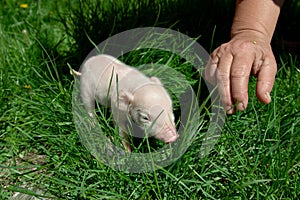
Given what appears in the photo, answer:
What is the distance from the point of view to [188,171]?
166 centimetres

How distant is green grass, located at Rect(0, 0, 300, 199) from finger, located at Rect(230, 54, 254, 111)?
0.42ft

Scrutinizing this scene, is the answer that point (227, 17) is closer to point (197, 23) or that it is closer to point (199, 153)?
point (197, 23)

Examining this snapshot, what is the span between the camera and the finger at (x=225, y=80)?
165cm

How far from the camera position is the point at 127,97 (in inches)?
68.3

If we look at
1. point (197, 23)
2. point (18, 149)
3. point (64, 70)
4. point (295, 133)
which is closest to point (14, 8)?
point (64, 70)

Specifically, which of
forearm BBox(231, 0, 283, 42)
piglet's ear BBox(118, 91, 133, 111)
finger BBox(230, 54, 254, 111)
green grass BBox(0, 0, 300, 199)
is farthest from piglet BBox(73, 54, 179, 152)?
forearm BBox(231, 0, 283, 42)

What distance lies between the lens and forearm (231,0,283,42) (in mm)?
1865

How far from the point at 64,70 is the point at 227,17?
1083 millimetres

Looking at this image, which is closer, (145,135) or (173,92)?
(145,135)

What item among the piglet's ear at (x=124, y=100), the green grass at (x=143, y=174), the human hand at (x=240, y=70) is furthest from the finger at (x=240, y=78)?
the piglet's ear at (x=124, y=100)

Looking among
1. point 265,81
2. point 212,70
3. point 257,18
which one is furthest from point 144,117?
point 257,18

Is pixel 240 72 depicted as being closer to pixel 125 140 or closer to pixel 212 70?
pixel 212 70

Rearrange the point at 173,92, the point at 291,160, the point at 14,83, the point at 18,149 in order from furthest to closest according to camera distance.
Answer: the point at 14,83 < the point at 173,92 < the point at 18,149 < the point at 291,160

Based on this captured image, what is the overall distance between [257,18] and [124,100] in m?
0.63
